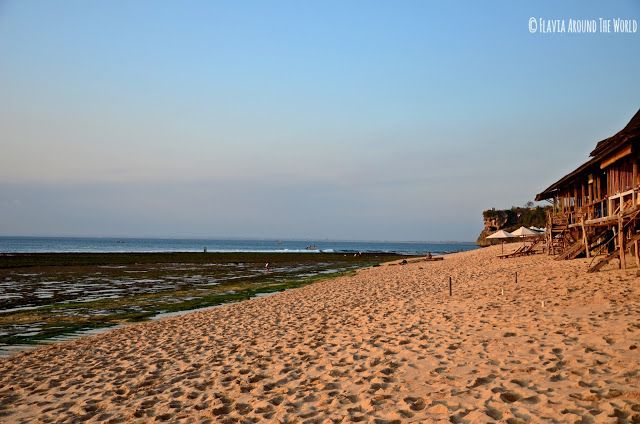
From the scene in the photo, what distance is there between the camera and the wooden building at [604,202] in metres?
15.9

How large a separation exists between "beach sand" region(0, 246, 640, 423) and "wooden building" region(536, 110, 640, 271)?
16.0 feet

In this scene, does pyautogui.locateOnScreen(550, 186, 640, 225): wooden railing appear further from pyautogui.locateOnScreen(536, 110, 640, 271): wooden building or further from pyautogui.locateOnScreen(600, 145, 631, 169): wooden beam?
pyautogui.locateOnScreen(600, 145, 631, 169): wooden beam

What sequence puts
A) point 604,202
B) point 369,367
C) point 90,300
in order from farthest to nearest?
point 604,202, point 90,300, point 369,367

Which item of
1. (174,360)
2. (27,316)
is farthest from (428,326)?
(27,316)

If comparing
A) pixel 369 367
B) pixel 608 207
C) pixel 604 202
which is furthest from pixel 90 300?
pixel 604 202

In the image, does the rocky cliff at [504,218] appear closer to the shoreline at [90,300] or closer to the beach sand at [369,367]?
the shoreline at [90,300]

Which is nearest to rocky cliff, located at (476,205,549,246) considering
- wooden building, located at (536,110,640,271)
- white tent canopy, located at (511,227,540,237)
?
white tent canopy, located at (511,227,540,237)

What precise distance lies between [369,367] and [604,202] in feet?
70.4

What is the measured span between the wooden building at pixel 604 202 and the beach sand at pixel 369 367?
489cm

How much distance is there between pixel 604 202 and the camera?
2320cm

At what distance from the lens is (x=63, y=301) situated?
19.9 m

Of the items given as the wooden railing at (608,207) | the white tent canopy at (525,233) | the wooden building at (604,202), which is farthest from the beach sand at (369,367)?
the white tent canopy at (525,233)

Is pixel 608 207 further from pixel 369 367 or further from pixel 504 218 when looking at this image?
pixel 504 218

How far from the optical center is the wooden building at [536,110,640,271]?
52.1ft
